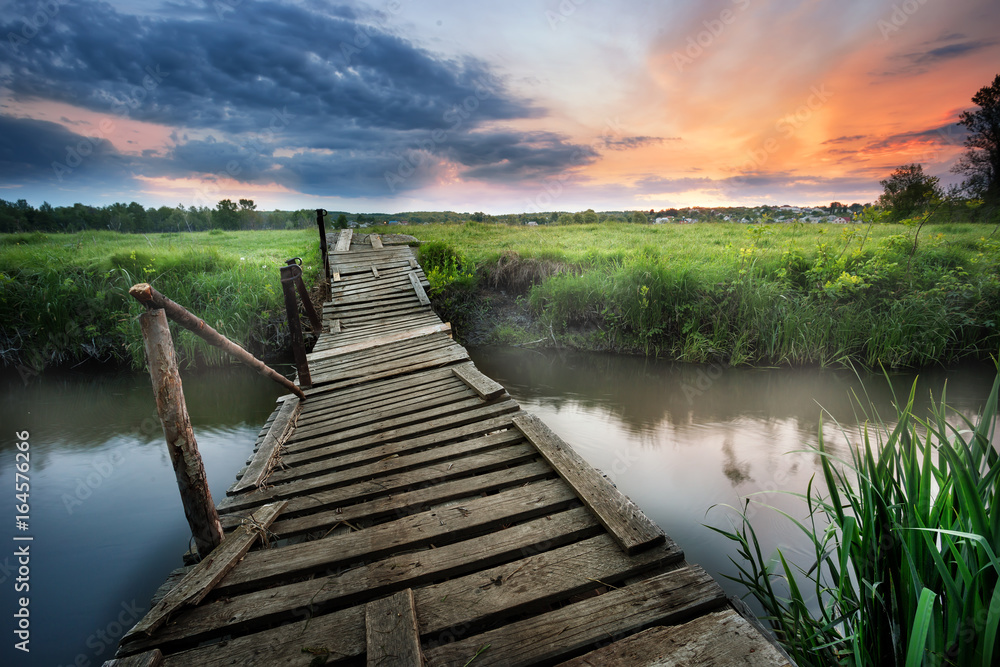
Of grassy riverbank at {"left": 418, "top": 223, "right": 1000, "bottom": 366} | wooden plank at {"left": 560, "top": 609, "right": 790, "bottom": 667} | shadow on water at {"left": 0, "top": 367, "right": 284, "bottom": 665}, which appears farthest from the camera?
grassy riverbank at {"left": 418, "top": 223, "right": 1000, "bottom": 366}

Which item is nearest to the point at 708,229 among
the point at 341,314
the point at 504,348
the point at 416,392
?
the point at 504,348

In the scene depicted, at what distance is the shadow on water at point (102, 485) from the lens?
337 cm

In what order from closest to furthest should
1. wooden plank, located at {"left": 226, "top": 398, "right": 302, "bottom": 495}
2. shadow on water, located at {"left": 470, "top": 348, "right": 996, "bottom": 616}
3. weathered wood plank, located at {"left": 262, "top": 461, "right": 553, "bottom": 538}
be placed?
weathered wood plank, located at {"left": 262, "top": 461, "right": 553, "bottom": 538} < wooden plank, located at {"left": 226, "top": 398, "right": 302, "bottom": 495} < shadow on water, located at {"left": 470, "top": 348, "right": 996, "bottom": 616}

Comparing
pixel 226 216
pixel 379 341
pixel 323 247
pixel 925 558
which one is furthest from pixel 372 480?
pixel 226 216

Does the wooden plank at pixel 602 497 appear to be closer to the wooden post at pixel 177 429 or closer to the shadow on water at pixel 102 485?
the wooden post at pixel 177 429

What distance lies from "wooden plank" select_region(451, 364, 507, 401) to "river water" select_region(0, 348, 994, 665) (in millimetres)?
1937

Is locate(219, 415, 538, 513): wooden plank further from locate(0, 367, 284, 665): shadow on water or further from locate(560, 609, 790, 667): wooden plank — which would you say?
locate(0, 367, 284, 665): shadow on water

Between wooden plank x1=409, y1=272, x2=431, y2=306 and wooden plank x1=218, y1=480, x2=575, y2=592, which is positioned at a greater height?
wooden plank x1=409, y1=272, x2=431, y2=306

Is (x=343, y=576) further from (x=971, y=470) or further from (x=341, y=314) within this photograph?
(x=341, y=314)

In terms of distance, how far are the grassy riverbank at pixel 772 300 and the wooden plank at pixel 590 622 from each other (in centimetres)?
658

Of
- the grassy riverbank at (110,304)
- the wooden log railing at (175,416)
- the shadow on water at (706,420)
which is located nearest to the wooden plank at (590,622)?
the wooden log railing at (175,416)

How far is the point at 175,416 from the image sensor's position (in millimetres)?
2074

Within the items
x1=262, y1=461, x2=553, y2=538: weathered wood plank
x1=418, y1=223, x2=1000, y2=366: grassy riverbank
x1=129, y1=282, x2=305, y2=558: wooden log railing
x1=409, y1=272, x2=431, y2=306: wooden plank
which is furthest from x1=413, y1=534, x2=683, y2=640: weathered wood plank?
x1=418, y1=223, x2=1000, y2=366: grassy riverbank

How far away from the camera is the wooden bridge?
5.36ft
